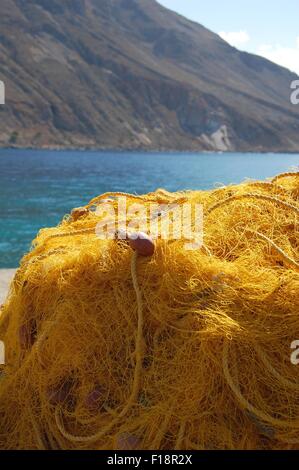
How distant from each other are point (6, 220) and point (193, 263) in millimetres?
19640

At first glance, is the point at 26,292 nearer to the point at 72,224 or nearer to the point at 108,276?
the point at 108,276

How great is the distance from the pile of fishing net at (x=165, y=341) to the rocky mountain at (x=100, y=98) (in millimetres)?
87884

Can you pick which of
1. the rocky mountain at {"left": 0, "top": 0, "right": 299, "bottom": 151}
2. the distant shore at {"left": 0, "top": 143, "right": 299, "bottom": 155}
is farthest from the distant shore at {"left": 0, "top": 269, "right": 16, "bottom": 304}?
the rocky mountain at {"left": 0, "top": 0, "right": 299, "bottom": 151}

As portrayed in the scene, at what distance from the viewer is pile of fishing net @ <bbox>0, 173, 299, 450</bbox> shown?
9.83 ft

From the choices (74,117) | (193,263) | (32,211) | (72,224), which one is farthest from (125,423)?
Answer: (74,117)

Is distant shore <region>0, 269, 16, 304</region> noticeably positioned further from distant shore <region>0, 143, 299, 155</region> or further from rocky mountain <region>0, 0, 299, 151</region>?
rocky mountain <region>0, 0, 299, 151</region>

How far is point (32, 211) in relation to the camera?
25.0 metres

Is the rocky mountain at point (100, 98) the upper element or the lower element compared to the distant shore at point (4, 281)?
upper

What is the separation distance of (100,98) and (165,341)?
372ft

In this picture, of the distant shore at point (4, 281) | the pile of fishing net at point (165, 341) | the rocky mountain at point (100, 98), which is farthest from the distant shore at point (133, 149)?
the pile of fishing net at point (165, 341)

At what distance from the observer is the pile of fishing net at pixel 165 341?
9.83 feet

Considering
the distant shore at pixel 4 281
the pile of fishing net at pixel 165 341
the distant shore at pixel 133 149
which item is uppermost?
the distant shore at pixel 133 149

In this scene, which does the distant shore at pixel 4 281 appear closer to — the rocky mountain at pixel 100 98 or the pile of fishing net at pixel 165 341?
the pile of fishing net at pixel 165 341

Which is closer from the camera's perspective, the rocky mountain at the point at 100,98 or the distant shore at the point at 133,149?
the distant shore at the point at 133,149
